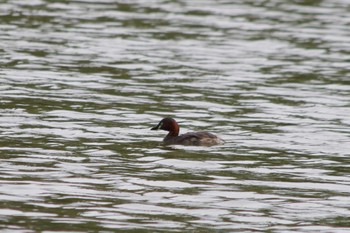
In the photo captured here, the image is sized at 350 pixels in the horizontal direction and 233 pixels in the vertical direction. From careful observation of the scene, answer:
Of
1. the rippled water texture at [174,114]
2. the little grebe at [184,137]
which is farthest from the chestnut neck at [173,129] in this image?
the rippled water texture at [174,114]

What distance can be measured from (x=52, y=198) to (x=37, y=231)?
5.66ft

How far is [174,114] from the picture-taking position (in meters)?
21.5

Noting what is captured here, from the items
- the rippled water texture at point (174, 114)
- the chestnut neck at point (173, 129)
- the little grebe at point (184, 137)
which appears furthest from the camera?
the chestnut neck at point (173, 129)

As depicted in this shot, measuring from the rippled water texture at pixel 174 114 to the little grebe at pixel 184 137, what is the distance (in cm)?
11

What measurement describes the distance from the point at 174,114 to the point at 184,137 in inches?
114

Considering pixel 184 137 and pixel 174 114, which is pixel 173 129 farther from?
pixel 174 114

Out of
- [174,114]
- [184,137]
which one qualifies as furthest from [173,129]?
[174,114]

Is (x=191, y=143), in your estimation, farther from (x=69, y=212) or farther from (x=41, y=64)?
(x=41, y=64)

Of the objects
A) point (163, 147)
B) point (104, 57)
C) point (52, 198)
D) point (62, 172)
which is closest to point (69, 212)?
point (52, 198)

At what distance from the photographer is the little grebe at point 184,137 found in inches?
717

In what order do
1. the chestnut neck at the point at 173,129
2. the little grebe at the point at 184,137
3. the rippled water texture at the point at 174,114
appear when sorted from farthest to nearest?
the chestnut neck at the point at 173,129 → the little grebe at the point at 184,137 → the rippled water texture at the point at 174,114

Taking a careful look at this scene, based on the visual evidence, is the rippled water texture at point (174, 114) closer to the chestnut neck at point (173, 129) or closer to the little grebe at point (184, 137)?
the little grebe at point (184, 137)

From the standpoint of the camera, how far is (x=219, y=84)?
81.8 feet

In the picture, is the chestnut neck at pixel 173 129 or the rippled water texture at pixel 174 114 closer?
the rippled water texture at pixel 174 114
